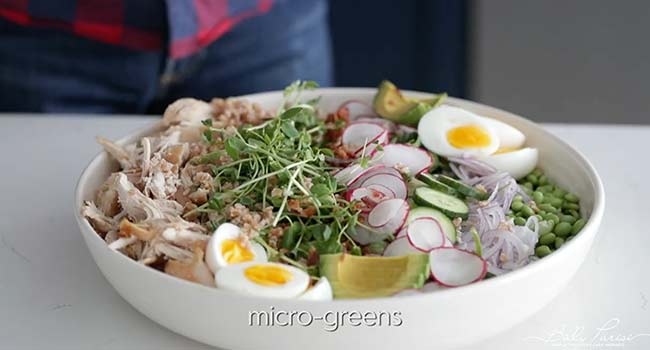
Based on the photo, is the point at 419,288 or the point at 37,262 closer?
the point at 419,288

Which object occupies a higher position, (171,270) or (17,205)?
(171,270)

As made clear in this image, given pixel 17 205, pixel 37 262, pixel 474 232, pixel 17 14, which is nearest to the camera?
pixel 474 232

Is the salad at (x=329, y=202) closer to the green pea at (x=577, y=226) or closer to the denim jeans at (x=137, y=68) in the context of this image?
the green pea at (x=577, y=226)

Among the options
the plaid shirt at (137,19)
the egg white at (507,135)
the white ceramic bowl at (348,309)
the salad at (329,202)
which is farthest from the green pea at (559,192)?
the plaid shirt at (137,19)

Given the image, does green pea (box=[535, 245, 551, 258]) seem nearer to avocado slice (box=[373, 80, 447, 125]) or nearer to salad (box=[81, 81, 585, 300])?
salad (box=[81, 81, 585, 300])

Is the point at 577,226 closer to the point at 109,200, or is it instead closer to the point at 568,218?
the point at 568,218

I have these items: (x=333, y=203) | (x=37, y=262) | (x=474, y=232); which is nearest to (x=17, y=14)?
(x=37, y=262)

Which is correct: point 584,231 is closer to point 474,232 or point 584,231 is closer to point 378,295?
point 474,232
